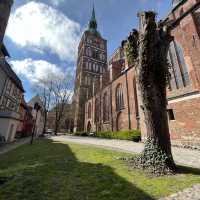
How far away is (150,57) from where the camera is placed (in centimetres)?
659

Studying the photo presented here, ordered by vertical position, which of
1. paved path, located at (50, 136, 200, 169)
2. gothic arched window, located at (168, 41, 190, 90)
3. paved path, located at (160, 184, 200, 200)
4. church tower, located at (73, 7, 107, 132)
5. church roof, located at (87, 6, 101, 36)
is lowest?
paved path, located at (160, 184, 200, 200)

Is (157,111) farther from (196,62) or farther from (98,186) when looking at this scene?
(196,62)

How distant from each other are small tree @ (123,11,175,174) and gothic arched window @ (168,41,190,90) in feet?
24.1

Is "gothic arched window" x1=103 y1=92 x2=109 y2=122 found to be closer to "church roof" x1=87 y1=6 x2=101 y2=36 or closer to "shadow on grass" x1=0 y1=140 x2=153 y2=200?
"shadow on grass" x1=0 y1=140 x2=153 y2=200

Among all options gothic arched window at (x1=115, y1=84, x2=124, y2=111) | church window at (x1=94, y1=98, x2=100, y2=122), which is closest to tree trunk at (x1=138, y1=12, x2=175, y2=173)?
gothic arched window at (x1=115, y1=84, x2=124, y2=111)

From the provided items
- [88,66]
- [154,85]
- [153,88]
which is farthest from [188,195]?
[88,66]

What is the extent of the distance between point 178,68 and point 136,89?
30.9 ft

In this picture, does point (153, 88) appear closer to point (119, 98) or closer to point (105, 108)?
point (119, 98)

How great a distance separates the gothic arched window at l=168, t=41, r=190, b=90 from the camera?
13359mm

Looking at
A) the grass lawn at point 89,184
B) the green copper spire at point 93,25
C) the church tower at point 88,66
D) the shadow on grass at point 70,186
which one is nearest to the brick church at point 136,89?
the church tower at point 88,66

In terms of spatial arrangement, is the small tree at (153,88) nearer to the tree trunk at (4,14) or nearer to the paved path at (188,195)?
the paved path at (188,195)

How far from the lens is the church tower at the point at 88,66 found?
44.7m

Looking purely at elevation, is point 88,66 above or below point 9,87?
above

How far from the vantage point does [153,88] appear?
6.54m
